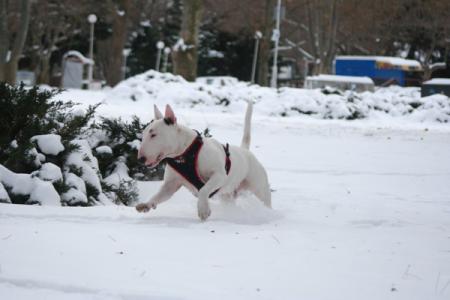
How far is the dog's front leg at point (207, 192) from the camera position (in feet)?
16.0

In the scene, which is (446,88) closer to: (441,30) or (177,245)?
(441,30)

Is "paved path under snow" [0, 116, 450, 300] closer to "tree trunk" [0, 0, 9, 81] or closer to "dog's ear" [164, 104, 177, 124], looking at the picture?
"dog's ear" [164, 104, 177, 124]

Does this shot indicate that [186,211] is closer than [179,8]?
Yes

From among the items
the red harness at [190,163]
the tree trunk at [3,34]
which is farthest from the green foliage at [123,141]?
the tree trunk at [3,34]

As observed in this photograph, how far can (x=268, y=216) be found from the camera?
5453 millimetres

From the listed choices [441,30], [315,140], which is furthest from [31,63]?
[315,140]

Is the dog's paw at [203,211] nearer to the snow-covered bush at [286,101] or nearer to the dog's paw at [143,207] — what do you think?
the dog's paw at [143,207]

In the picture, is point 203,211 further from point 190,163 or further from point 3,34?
point 3,34

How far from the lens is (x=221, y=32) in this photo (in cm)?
5297

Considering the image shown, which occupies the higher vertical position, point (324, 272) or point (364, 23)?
point (364, 23)

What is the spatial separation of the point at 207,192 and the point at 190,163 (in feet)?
0.99

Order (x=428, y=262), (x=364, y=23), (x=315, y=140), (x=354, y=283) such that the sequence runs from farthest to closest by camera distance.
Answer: (x=364, y=23) < (x=315, y=140) < (x=428, y=262) < (x=354, y=283)

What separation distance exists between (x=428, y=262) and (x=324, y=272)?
2.62ft

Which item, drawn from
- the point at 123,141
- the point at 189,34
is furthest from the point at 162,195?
the point at 189,34
